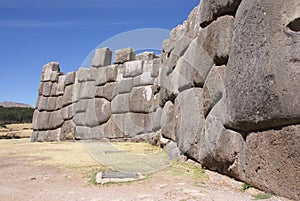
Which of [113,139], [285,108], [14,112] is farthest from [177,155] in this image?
[14,112]

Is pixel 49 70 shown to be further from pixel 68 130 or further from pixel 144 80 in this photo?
pixel 144 80

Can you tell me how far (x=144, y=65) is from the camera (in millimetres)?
7312

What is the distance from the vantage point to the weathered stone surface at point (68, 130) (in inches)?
336

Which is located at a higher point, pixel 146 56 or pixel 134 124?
pixel 146 56

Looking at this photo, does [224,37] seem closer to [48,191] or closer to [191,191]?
[191,191]

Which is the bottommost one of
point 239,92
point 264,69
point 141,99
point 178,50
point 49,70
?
point 239,92

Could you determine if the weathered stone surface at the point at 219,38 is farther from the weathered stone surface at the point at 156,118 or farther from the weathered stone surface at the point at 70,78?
the weathered stone surface at the point at 70,78

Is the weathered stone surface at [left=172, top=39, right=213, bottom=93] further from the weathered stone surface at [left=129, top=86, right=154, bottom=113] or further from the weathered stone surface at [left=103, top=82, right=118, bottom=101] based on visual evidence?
the weathered stone surface at [left=103, top=82, right=118, bottom=101]

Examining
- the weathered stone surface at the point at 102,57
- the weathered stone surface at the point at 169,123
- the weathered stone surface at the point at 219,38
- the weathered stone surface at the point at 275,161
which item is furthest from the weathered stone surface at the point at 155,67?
the weathered stone surface at the point at 275,161

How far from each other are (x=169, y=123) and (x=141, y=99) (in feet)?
8.03

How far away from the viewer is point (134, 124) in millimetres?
7133

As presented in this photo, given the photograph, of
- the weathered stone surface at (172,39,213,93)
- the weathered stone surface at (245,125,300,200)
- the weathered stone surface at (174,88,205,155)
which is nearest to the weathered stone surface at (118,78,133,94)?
the weathered stone surface at (172,39,213,93)

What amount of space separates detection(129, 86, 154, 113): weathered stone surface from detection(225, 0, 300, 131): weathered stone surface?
445 centimetres

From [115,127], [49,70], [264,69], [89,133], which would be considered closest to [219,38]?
[264,69]
